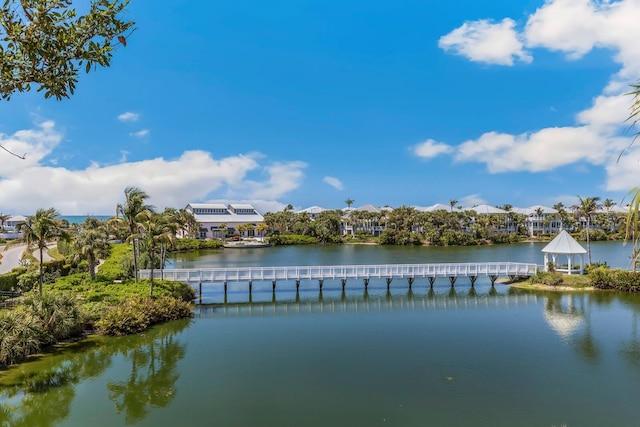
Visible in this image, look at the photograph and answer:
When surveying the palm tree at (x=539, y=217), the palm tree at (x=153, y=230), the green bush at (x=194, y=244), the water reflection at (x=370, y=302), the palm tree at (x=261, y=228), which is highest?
the palm tree at (x=539, y=217)

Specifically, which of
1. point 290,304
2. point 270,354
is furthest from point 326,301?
point 270,354

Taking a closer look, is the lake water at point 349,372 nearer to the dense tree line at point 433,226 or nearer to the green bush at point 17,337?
the green bush at point 17,337

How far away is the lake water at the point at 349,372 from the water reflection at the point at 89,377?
0.07m

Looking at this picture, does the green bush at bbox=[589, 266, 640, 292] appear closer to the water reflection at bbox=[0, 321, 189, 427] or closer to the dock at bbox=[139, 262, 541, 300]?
the dock at bbox=[139, 262, 541, 300]

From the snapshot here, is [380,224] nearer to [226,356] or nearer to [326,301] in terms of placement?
[326,301]

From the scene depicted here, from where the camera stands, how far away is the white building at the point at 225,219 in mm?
94500

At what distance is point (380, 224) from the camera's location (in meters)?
106

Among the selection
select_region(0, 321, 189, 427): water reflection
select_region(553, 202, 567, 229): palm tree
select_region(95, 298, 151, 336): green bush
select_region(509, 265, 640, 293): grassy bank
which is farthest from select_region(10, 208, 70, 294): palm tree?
select_region(553, 202, 567, 229): palm tree

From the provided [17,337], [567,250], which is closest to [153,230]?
[17,337]

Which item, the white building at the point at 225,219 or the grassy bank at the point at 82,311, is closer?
the grassy bank at the point at 82,311

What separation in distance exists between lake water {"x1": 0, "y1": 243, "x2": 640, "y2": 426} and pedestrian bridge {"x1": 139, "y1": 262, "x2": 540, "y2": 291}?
16.7 ft

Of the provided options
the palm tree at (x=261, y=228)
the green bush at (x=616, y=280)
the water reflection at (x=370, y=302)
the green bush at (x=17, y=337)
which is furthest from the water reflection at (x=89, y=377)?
the palm tree at (x=261, y=228)

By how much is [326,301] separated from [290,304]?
2.69 meters

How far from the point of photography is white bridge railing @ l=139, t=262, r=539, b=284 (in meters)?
31.6
